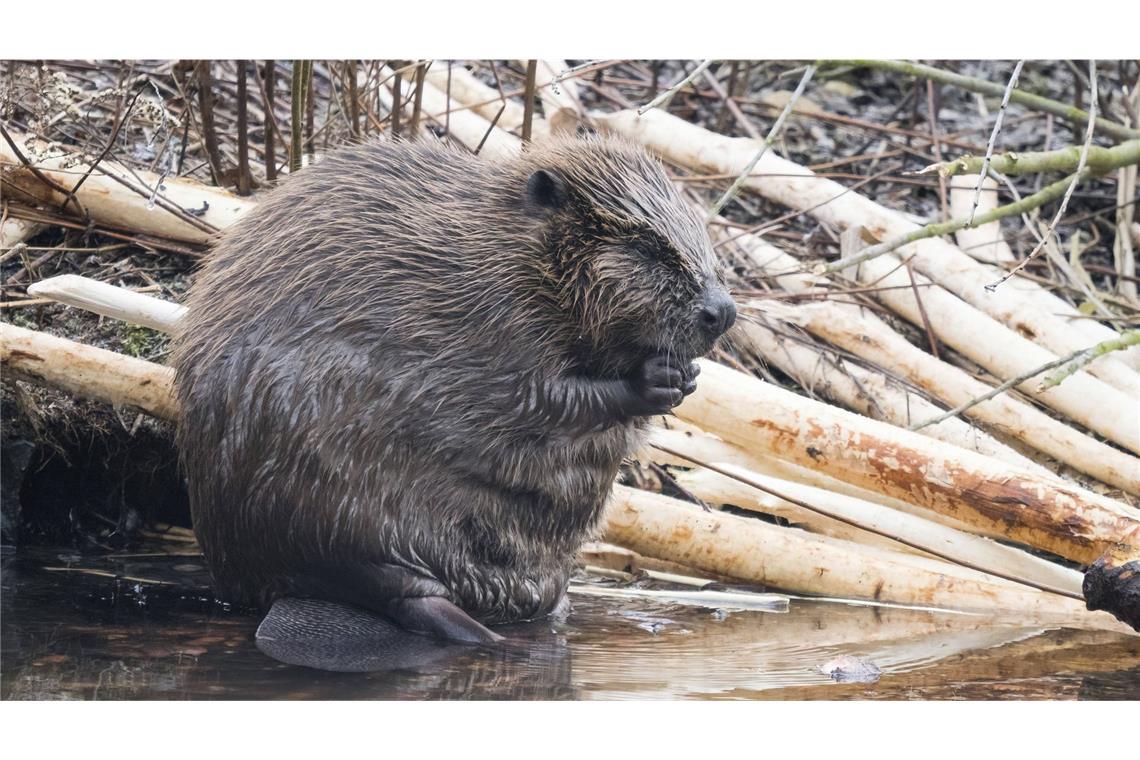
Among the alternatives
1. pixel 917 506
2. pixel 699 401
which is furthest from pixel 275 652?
pixel 917 506

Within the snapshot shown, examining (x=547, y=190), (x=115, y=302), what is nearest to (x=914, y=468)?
(x=547, y=190)

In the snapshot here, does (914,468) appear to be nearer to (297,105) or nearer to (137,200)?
(297,105)

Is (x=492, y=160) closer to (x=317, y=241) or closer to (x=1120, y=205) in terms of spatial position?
(x=317, y=241)

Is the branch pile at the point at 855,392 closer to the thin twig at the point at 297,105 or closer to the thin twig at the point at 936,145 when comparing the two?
the thin twig at the point at 936,145

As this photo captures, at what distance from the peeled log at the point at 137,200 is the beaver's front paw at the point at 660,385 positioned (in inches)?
75.5

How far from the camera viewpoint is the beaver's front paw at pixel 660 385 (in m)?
3.52

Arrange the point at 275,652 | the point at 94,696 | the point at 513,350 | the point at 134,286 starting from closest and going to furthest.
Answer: the point at 94,696 → the point at 275,652 → the point at 513,350 → the point at 134,286

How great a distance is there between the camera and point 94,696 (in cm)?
305

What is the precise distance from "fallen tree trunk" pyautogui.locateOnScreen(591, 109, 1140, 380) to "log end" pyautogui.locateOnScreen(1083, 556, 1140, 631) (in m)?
1.69

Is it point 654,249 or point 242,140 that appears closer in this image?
point 654,249

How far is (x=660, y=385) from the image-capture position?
353cm

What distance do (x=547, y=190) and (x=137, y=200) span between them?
1.93 metres

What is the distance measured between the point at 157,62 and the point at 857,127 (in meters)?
3.52

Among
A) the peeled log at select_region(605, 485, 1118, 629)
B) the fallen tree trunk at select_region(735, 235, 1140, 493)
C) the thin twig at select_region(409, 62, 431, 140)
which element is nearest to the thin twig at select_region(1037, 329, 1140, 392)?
the fallen tree trunk at select_region(735, 235, 1140, 493)
